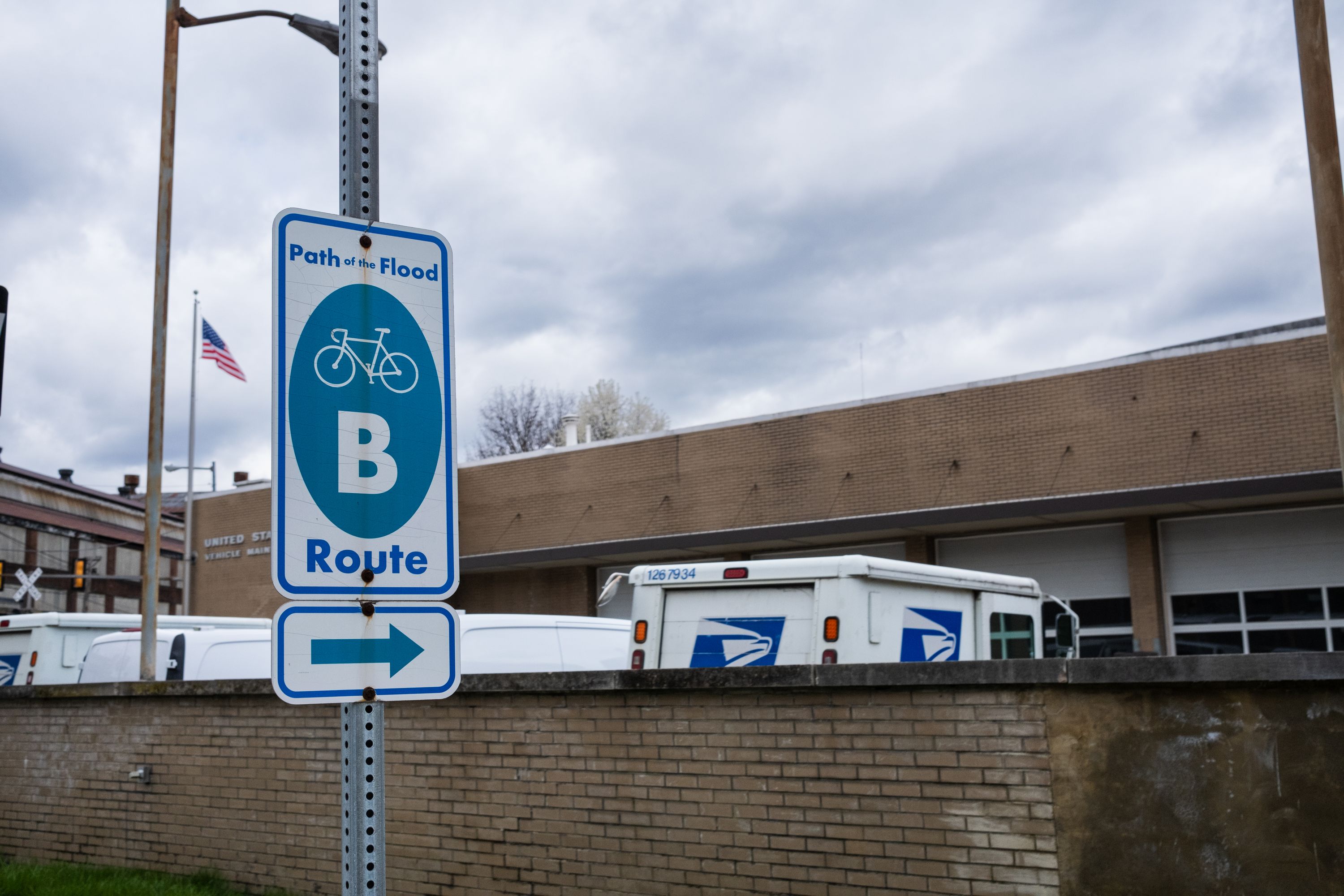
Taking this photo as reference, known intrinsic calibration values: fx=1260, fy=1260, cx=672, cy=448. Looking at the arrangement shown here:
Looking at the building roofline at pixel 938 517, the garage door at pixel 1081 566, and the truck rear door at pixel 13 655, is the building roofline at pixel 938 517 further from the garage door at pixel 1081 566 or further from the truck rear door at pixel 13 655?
the truck rear door at pixel 13 655

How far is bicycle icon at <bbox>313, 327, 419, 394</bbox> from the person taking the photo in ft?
9.96

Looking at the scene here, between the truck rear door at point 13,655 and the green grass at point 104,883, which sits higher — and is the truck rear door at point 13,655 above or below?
above

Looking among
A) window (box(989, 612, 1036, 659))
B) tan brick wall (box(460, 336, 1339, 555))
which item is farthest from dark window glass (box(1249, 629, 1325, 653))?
window (box(989, 612, 1036, 659))

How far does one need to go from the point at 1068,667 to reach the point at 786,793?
178 cm

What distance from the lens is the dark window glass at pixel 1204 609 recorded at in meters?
21.5

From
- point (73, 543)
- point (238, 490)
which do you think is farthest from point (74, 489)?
point (238, 490)

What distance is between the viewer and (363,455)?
3031 mm

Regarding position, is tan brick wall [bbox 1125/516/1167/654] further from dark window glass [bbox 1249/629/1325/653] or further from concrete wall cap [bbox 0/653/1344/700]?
concrete wall cap [bbox 0/653/1344/700]

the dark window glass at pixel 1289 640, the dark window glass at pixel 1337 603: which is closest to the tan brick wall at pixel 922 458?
the dark window glass at pixel 1337 603

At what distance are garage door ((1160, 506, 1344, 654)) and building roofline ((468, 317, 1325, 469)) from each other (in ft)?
9.48

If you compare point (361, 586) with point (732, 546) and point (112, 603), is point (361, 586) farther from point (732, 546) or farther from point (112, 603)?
point (112, 603)

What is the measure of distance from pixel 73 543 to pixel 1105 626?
1714 inches

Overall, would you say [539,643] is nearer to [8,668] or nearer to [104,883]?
[104,883]

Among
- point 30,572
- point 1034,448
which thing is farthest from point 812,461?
point 30,572
